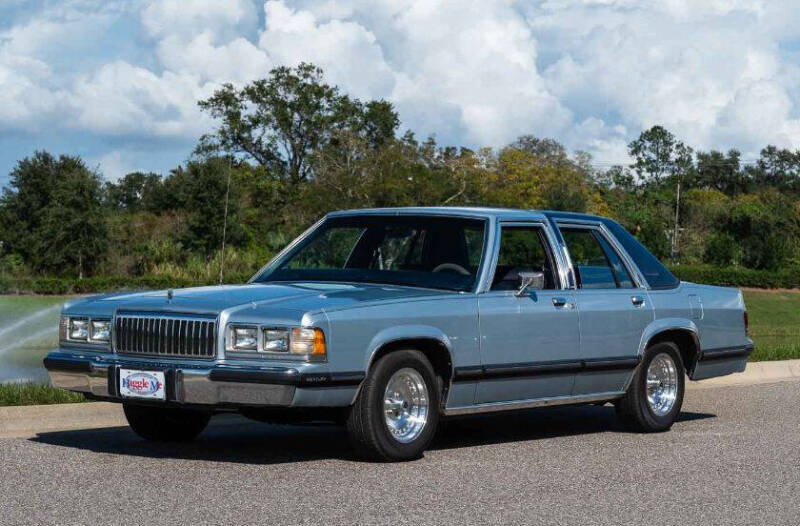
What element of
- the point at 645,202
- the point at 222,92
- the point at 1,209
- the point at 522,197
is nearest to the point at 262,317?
the point at 1,209

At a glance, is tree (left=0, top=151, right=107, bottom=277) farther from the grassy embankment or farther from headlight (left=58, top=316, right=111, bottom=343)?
headlight (left=58, top=316, right=111, bottom=343)

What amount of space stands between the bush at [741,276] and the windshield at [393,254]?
163 ft

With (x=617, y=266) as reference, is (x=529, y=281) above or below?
below

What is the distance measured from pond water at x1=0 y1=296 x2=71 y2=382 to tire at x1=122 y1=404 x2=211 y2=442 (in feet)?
14.7

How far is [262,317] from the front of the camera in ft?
26.3

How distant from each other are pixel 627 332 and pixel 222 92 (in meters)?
73.9

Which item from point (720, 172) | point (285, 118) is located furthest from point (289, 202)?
point (720, 172)

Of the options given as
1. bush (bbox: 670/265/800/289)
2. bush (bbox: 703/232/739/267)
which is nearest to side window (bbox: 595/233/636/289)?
bush (bbox: 670/265/800/289)

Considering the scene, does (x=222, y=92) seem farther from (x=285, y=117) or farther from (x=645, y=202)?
(x=645, y=202)

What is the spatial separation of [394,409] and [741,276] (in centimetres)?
5378

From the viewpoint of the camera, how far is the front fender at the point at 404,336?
27.0ft

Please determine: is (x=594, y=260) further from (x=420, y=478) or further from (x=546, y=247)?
(x=420, y=478)

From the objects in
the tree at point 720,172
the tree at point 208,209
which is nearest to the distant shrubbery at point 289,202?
the tree at point 208,209

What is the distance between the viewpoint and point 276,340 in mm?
8000
